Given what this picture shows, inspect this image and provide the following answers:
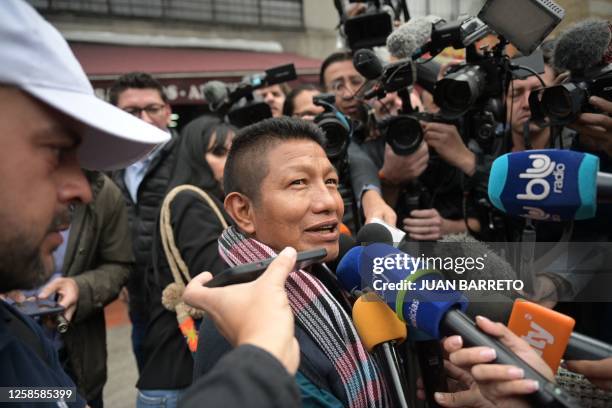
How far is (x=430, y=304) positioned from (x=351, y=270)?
0.39 metres

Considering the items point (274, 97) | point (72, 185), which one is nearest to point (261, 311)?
point (72, 185)

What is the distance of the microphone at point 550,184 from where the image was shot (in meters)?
0.89

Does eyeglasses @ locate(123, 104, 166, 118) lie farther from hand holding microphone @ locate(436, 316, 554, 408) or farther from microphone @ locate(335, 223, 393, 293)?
hand holding microphone @ locate(436, 316, 554, 408)

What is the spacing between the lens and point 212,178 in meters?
2.19

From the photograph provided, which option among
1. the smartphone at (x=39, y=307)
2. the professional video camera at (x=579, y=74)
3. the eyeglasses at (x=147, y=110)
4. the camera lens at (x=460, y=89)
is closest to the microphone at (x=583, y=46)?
the professional video camera at (x=579, y=74)

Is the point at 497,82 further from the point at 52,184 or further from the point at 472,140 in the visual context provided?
the point at 52,184

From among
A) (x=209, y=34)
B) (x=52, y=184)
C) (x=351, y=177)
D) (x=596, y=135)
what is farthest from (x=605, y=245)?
(x=209, y=34)

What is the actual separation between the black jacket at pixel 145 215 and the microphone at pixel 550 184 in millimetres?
1843

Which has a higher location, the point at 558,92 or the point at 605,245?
the point at 558,92

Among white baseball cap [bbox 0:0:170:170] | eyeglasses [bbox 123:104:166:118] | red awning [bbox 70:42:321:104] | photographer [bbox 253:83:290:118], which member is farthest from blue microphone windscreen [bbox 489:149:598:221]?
red awning [bbox 70:42:321:104]

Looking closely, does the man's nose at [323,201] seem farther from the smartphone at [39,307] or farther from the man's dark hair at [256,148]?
the smartphone at [39,307]

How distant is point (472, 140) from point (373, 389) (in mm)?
1236

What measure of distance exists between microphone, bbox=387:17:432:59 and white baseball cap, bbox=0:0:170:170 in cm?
128

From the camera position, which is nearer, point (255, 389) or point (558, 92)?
point (255, 389)
